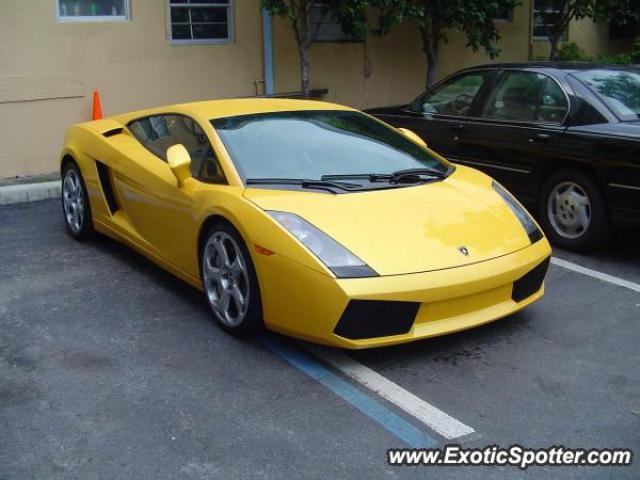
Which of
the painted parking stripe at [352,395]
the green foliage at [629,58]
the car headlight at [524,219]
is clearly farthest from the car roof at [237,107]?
the green foliage at [629,58]

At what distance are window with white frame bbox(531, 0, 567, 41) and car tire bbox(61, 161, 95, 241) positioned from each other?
9.35 meters

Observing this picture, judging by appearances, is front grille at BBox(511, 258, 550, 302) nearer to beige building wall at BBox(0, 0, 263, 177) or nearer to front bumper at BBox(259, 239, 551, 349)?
front bumper at BBox(259, 239, 551, 349)

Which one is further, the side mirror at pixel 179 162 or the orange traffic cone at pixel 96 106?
the orange traffic cone at pixel 96 106

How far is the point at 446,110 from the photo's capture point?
7.54m

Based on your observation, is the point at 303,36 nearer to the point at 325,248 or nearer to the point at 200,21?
the point at 200,21

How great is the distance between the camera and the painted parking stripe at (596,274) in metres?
5.58

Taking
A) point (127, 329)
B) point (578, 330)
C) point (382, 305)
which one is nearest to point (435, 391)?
point (382, 305)

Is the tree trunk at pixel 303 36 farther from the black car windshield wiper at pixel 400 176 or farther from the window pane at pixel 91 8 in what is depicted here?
the black car windshield wiper at pixel 400 176

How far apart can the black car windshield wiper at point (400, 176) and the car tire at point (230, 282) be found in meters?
0.70

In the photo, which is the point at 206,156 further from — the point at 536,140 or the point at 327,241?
the point at 536,140

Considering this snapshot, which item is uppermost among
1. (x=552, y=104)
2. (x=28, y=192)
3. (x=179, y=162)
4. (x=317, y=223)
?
(x=552, y=104)

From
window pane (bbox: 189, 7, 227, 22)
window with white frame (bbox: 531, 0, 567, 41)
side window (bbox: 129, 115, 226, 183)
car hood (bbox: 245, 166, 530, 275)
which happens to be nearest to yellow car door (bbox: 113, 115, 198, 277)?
side window (bbox: 129, 115, 226, 183)

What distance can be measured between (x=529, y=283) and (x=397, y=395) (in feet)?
3.88

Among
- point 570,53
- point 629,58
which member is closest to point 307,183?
point 570,53
